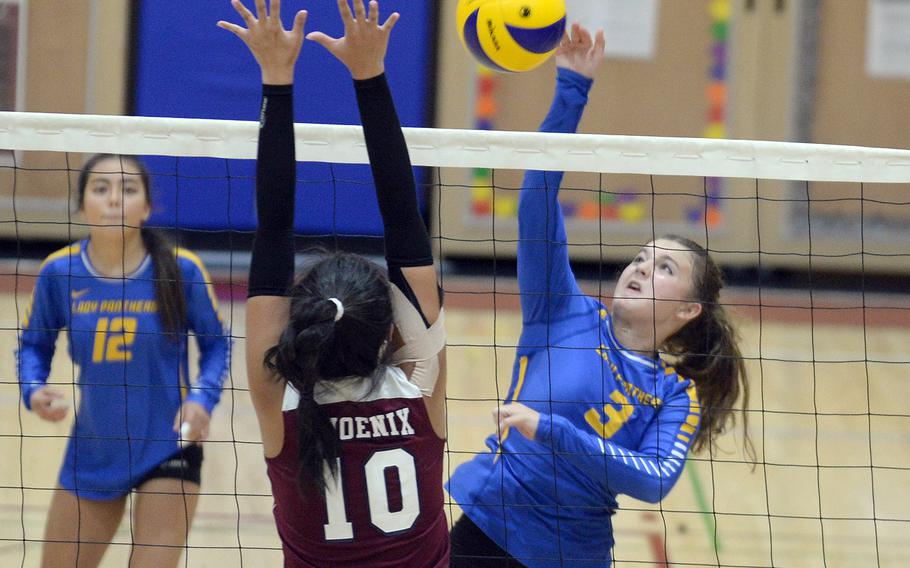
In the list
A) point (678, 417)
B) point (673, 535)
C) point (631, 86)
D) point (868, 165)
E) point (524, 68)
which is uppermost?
point (631, 86)

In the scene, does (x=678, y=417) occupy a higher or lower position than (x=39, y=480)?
higher

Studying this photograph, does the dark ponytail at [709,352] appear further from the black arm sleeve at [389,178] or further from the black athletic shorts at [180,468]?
the black athletic shorts at [180,468]

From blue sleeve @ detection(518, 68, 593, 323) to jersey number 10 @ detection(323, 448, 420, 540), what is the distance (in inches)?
29.3

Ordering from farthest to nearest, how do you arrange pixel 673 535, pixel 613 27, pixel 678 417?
pixel 613 27
pixel 673 535
pixel 678 417

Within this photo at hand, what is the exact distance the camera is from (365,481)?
2029 mm

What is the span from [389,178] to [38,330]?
5.35ft

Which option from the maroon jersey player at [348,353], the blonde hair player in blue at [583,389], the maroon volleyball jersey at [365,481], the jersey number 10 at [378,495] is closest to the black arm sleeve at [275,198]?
the maroon jersey player at [348,353]

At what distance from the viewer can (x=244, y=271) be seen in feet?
24.7

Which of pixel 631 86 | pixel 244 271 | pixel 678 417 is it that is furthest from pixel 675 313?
pixel 631 86

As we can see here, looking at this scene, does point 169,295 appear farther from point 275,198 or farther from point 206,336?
point 275,198

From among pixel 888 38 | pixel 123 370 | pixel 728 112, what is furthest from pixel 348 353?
pixel 888 38

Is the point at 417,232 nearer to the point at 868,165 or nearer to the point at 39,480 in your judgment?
the point at 868,165

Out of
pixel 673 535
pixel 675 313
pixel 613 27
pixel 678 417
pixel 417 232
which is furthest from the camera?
pixel 613 27

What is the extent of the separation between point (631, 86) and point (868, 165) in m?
5.73
